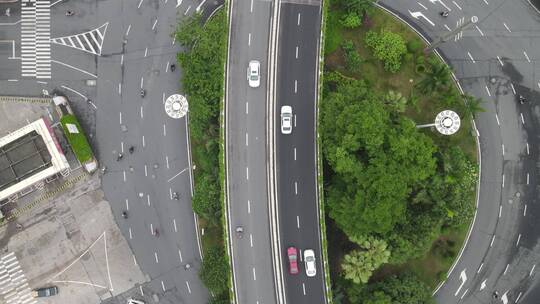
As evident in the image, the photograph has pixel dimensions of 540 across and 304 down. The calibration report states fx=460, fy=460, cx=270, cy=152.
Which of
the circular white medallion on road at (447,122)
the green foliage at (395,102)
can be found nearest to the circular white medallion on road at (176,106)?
the green foliage at (395,102)

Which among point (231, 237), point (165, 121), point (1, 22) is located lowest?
point (231, 237)

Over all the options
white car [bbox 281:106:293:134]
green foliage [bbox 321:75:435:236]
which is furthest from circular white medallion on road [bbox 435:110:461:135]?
white car [bbox 281:106:293:134]

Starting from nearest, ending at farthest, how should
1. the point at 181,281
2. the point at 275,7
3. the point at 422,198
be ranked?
the point at 422,198 < the point at 275,7 < the point at 181,281

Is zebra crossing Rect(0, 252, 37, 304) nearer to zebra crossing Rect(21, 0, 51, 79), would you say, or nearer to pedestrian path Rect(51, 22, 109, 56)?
zebra crossing Rect(21, 0, 51, 79)

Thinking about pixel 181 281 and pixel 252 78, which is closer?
pixel 252 78

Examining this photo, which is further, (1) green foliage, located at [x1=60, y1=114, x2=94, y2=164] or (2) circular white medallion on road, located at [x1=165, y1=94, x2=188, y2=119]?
(2) circular white medallion on road, located at [x1=165, y1=94, x2=188, y2=119]

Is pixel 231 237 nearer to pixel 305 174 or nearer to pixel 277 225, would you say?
pixel 277 225

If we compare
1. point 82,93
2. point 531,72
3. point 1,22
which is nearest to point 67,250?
point 82,93
